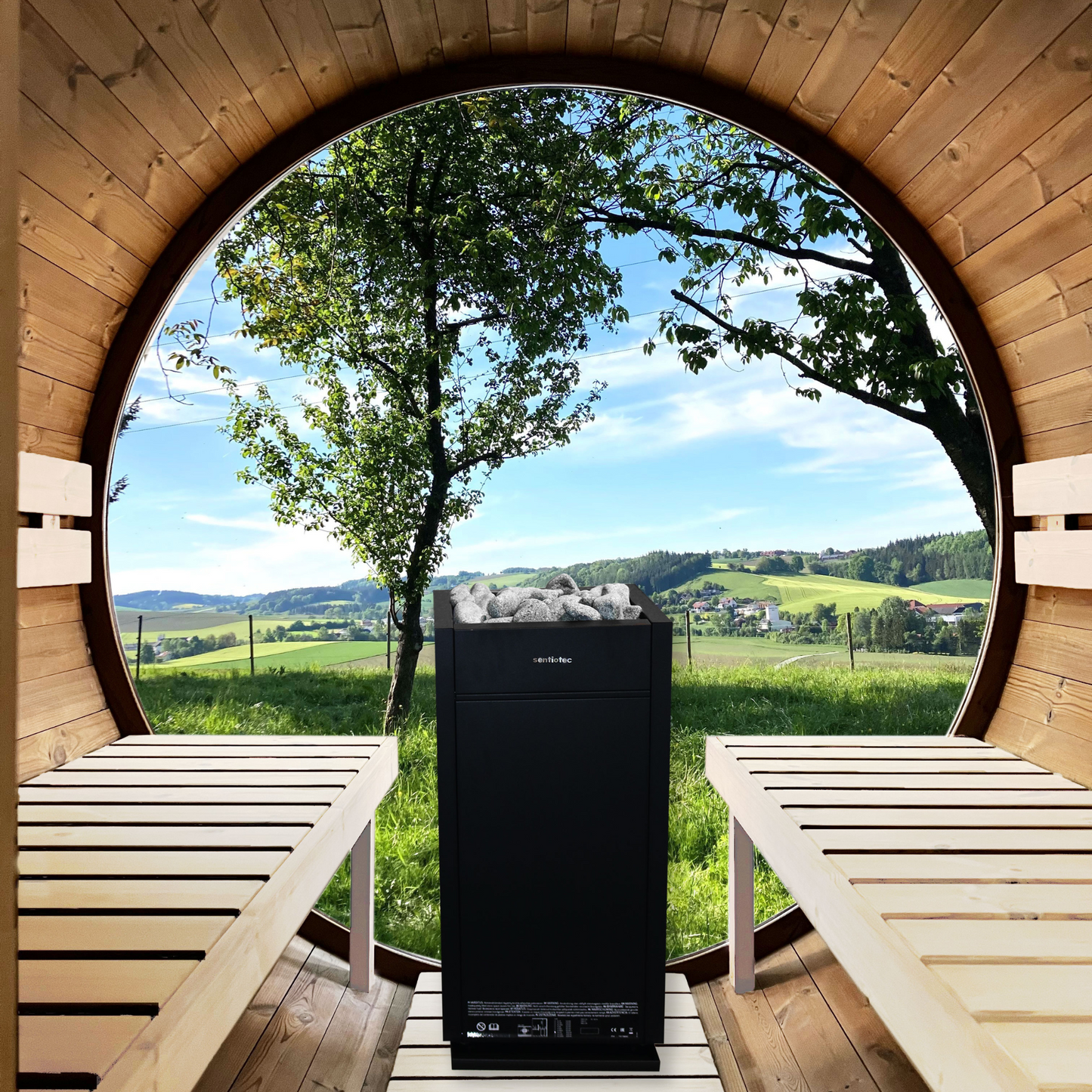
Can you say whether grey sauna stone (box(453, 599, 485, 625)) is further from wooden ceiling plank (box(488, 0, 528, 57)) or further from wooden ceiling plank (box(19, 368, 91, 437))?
wooden ceiling plank (box(488, 0, 528, 57))

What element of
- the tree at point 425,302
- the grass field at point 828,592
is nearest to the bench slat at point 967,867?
the tree at point 425,302

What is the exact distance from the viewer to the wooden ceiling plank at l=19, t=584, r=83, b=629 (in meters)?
2.12

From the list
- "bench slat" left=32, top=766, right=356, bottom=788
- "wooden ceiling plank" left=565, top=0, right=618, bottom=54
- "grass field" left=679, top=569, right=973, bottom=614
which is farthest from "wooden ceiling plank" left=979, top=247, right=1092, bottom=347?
"grass field" left=679, top=569, right=973, bottom=614

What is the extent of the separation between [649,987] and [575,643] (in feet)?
2.49

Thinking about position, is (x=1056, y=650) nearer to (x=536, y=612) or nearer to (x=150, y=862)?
(x=536, y=612)

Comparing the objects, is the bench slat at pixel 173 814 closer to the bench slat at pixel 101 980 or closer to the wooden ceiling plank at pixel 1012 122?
the bench slat at pixel 101 980

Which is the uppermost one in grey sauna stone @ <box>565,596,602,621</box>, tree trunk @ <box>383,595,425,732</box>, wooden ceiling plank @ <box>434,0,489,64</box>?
wooden ceiling plank @ <box>434,0,489,64</box>

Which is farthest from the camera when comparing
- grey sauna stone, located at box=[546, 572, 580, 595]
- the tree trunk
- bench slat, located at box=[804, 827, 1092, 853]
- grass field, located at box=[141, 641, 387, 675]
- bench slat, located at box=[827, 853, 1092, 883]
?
grass field, located at box=[141, 641, 387, 675]

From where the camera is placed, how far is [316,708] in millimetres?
6262

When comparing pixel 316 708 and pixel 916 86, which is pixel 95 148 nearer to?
pixel 916 86

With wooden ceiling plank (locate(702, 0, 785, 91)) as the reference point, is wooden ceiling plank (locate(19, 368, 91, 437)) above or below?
below

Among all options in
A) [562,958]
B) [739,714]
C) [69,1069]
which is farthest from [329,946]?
[739,714]

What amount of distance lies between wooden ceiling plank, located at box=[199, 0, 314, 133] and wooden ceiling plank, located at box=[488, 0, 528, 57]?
518 millimetres

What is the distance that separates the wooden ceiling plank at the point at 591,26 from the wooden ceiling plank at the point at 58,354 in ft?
4.90
